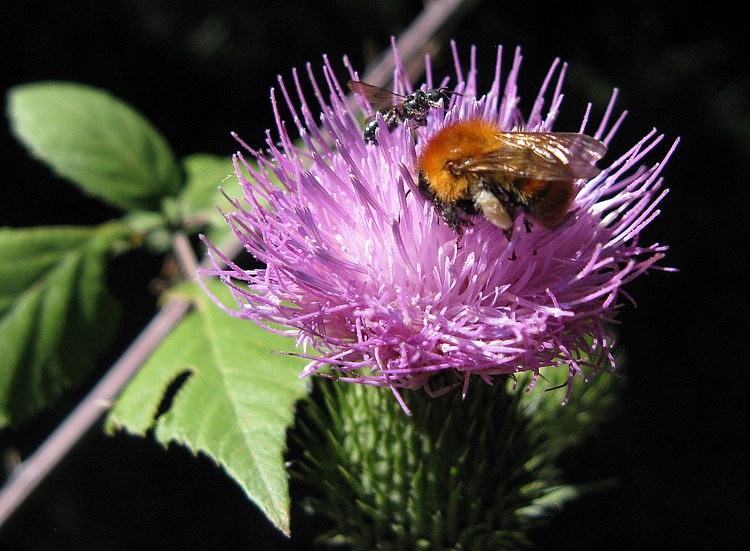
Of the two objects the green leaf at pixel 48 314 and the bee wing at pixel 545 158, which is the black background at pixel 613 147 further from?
the bee wing at pixel 545 158

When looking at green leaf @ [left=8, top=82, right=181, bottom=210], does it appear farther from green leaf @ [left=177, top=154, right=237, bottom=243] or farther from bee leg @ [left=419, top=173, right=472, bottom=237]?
bee leg @ [left=419, top=173, right=472, bottom=237]

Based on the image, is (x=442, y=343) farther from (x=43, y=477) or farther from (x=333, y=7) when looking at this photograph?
(x=333, y=7)

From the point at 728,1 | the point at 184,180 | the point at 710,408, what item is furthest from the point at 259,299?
the point at 728,1

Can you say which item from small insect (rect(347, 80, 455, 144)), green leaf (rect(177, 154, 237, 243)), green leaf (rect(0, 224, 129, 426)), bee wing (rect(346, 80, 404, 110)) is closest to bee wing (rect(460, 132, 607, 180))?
small insect (rect(347, 80, 455, 144))

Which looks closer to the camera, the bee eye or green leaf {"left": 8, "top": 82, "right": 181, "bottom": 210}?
the bee eye

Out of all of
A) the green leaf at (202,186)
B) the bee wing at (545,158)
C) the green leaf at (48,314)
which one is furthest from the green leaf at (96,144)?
the bee wing at (545,158)

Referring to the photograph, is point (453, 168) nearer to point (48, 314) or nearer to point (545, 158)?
point (545, 158)
